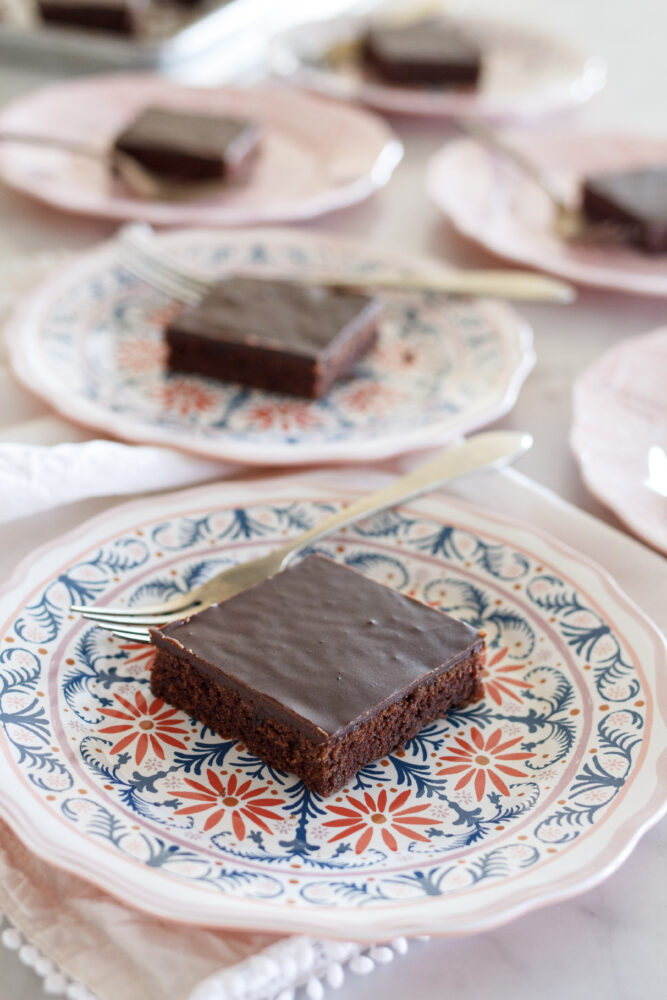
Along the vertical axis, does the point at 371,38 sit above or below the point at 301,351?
above

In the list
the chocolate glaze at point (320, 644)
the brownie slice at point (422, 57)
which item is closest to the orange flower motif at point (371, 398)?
the chocolate glaze at point (320, 644)

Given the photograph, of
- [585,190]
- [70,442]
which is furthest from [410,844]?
[585,190]

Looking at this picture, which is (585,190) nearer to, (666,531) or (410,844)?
(666,531)

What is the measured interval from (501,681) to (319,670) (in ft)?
0.71

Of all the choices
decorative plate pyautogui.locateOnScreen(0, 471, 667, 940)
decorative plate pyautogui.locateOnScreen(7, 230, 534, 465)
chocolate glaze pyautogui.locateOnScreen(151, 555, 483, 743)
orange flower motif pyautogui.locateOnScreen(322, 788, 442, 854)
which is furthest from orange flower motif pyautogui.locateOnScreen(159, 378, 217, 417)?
orange flower motif pyautogui.locateOnScreen(322, 788, 442, 854)

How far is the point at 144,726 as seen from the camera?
3.43ft

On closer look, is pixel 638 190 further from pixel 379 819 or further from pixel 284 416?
pixel 379 819

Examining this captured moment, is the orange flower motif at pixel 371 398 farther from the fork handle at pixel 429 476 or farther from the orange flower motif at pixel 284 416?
the fork handle at pixel 429 476

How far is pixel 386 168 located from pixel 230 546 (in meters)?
1.16

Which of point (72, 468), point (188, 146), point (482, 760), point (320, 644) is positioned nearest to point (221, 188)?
point (188, 146)

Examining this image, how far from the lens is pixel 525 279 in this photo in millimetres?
1756

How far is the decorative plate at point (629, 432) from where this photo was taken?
132 centimetres

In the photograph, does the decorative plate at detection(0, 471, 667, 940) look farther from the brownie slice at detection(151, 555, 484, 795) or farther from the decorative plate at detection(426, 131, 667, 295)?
the decorative plate at detection(426, 131, 667, 295)

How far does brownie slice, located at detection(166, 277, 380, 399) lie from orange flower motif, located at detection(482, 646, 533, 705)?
557mm
